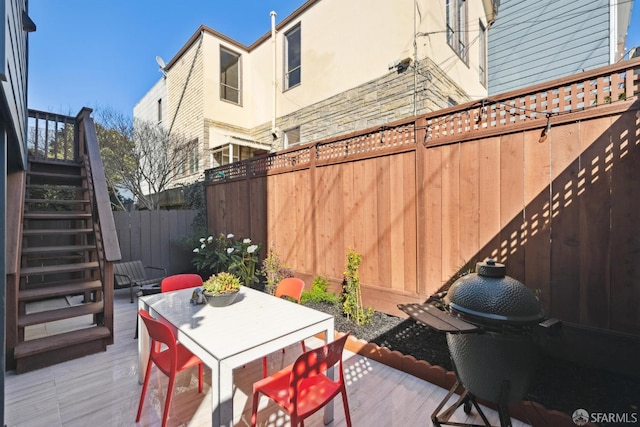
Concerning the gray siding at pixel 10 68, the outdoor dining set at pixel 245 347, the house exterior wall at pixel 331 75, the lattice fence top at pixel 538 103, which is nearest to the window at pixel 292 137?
the house exterior wall at pixel 331 75

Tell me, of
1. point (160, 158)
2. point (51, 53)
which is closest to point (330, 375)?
point (160, 158)

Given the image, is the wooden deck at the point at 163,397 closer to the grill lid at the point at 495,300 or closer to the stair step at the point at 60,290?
the stair step at the point at 60,290

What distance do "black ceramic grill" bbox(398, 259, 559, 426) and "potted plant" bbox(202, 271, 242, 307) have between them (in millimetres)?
1584

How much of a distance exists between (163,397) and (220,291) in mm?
1052

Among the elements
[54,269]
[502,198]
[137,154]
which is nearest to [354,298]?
[502,198]

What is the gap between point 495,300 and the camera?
5.53 ft

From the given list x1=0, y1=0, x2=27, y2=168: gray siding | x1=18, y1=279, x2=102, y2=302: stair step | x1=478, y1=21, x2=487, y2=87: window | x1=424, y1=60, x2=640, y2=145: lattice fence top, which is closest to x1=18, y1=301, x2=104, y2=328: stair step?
x1=18, y1=279, x2=102, y2=302: stair step

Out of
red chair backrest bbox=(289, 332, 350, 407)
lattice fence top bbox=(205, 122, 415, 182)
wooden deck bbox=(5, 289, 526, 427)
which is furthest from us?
lattice fence top bbox=(205, 122, 415, 182)

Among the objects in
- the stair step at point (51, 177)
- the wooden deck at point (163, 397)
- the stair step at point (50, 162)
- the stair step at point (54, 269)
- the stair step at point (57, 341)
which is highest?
the stair step at point (50, 162)

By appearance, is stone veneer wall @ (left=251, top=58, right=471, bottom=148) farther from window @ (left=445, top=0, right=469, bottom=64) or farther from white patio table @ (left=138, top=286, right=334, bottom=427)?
white patio table @ (left=138, top=286, right=334, bottom=427)

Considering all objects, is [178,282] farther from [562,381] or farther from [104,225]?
[562,381]

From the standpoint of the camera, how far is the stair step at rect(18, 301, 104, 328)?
10.3ft

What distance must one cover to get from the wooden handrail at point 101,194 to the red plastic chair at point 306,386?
253 centimetres

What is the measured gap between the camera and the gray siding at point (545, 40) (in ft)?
20.3
